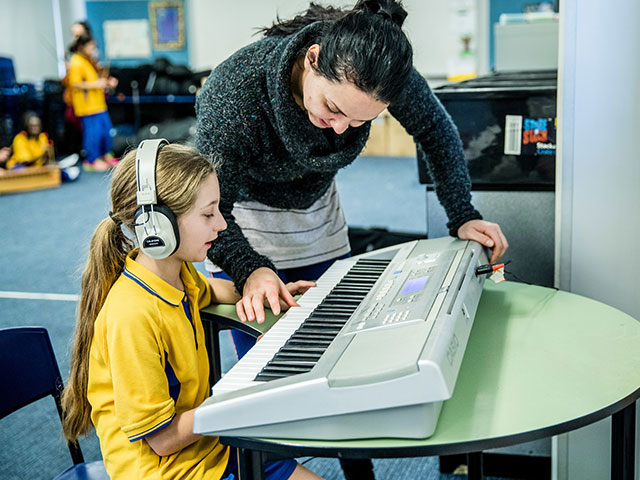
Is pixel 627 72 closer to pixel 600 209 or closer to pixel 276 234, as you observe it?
pixel 600 209

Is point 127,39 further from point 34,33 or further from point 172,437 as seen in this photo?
point 172,437

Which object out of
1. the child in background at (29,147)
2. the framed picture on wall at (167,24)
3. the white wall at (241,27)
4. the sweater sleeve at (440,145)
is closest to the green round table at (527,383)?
the sweater sleeve at (440,145)

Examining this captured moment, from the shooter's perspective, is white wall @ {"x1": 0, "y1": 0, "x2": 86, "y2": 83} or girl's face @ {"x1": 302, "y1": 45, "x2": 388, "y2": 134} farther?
white wall @ {"x1": 0, "y1": 0, "x2": 86, "y2": 83}

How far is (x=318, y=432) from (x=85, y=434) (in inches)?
22.2

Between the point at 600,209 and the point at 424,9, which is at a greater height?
the point at 424,9

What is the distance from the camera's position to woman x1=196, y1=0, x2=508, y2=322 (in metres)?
1.20

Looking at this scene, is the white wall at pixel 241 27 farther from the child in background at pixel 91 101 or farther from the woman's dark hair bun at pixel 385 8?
the woman's dark hair bun at pixel 385 8

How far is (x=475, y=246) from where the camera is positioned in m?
1.44

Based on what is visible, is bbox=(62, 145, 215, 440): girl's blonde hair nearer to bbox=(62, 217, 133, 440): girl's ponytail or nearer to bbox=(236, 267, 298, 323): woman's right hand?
bbox=(62, 217, 133, 440): girl's ponytail

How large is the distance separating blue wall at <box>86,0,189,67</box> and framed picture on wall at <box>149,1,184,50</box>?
6 cm

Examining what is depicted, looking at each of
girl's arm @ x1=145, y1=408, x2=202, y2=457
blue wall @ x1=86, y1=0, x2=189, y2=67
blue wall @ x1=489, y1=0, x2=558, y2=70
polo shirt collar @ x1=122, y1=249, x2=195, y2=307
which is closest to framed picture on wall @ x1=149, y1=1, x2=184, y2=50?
blue wall @ x1=86, y1=0, x2=189, y2=67

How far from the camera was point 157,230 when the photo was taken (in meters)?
1.11

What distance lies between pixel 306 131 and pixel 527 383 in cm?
62

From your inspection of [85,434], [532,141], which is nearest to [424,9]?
[532,141]
